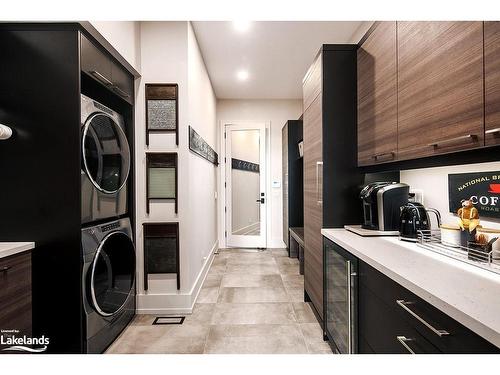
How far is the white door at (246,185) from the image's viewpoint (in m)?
5.36

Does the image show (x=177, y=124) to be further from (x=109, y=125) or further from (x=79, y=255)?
(x=79, y=255)

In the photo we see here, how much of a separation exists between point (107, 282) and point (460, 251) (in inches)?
87.4

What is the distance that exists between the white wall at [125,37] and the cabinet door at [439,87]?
1.92m

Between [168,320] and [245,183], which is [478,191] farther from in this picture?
[245,183]

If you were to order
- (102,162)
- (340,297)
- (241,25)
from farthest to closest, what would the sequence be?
(241,25) → (102,162) → (340,297)

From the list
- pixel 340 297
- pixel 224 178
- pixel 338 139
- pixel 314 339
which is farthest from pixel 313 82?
pixel 224 178

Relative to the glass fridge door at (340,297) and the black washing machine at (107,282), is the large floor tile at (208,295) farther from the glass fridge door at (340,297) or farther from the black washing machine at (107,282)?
the glass fridge door at (340,297)

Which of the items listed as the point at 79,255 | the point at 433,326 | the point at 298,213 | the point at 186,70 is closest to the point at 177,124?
the point at 186,70

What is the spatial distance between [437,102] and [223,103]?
450 centimetres

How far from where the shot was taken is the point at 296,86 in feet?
15.4

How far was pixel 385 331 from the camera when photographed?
120 centimetres

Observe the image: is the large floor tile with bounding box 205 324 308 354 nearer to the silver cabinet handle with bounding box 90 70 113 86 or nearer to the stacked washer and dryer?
the stacked washer and dryer

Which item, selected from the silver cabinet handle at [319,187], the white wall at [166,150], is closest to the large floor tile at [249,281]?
the white wall at [166,150]
